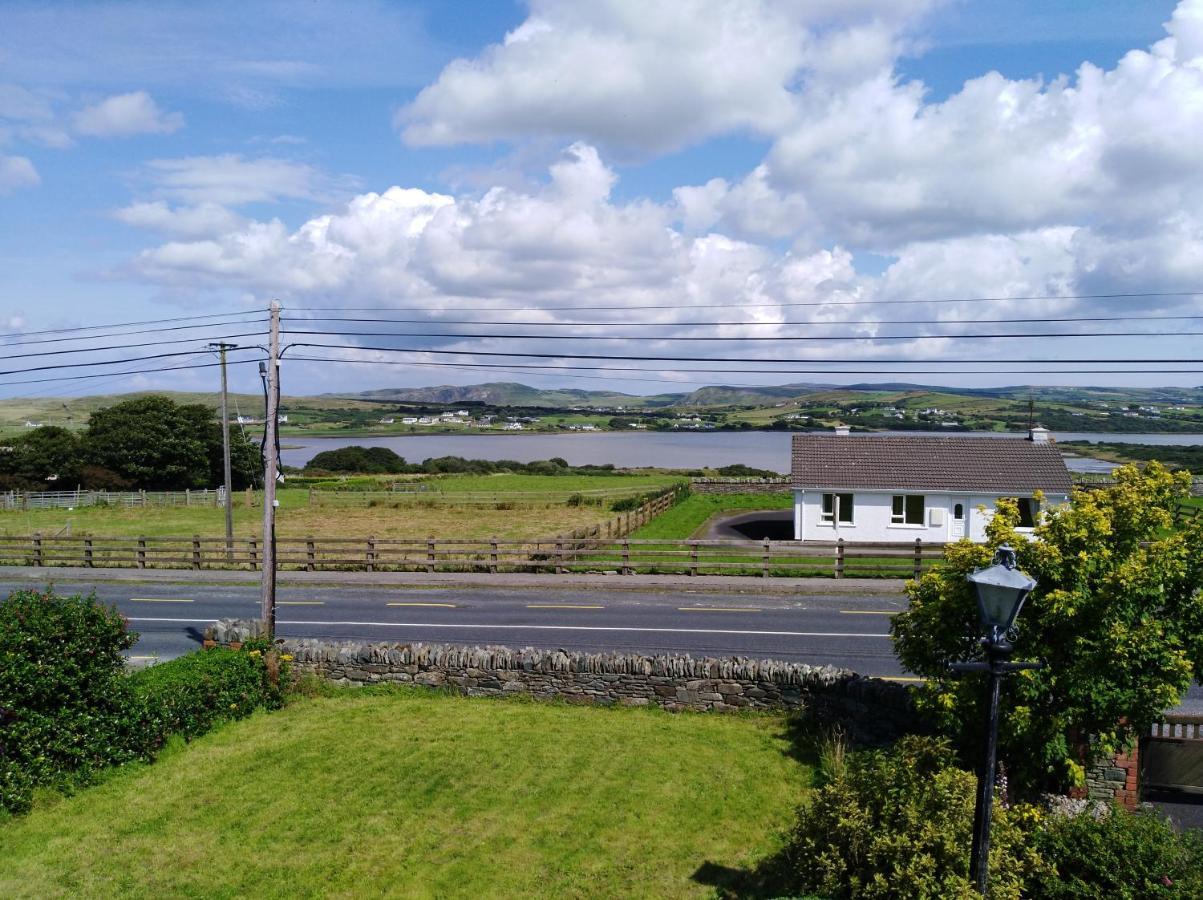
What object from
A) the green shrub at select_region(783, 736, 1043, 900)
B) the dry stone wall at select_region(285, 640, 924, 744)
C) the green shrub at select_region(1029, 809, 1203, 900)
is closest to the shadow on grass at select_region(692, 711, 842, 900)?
the green shrub at select_region(783, 736, 1043, 900)

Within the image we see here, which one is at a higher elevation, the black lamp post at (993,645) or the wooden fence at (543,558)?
the black lamp post at (993,645)

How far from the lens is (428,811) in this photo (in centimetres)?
1075

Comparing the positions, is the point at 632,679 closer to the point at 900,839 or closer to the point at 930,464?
the point at 900,839

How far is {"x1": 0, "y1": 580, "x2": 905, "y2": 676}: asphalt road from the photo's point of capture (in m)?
18.2

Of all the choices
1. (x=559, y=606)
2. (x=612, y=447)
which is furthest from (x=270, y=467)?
(x=612, y=447)

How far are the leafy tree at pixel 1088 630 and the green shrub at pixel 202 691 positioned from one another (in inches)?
419

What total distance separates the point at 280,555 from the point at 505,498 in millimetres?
29767

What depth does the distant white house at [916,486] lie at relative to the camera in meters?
33.9

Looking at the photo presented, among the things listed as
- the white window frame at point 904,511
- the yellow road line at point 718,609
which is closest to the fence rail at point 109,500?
the white window frame at point 904,511

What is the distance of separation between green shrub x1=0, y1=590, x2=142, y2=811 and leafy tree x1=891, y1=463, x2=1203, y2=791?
426 inches

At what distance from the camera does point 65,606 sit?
467 inches

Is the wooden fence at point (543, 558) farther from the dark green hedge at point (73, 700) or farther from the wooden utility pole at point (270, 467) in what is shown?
the dark green hedge at point (73, 700)

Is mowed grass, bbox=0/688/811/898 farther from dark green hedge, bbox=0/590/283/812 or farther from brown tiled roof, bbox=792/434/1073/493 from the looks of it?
brown tiled roof, bbox=792/434/1073/493

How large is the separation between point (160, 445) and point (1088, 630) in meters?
75.7
